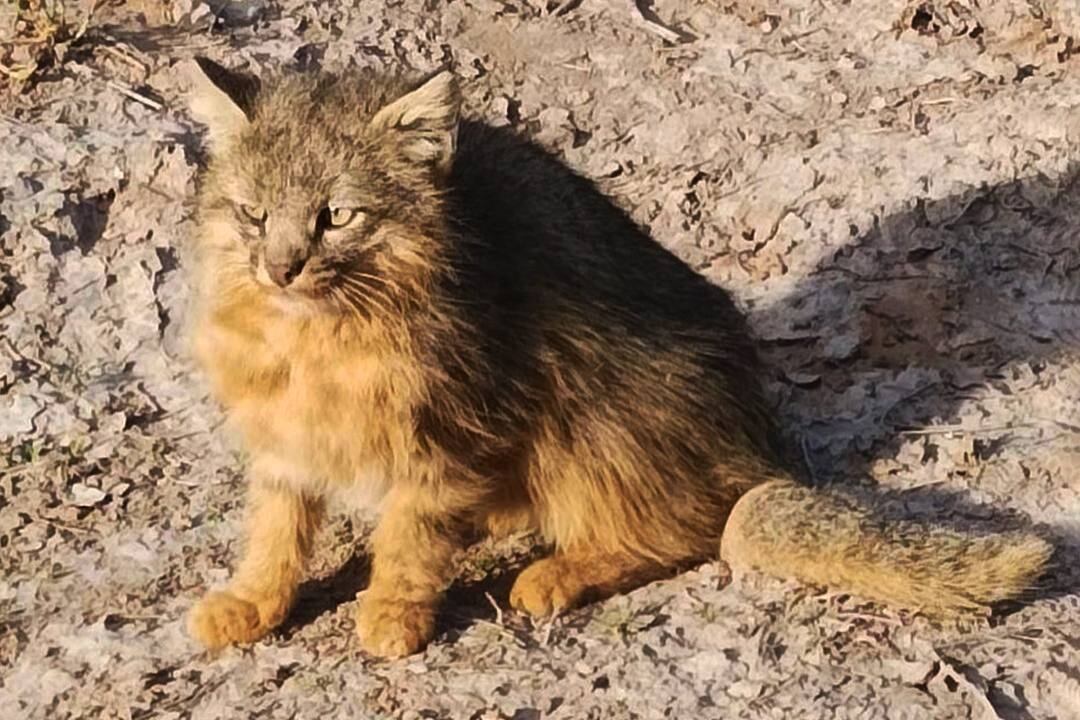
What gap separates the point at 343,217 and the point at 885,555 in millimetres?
1561

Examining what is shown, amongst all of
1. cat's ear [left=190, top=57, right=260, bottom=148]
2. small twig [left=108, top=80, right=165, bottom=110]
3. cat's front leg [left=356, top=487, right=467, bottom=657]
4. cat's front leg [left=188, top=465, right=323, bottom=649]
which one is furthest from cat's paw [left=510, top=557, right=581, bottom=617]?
small twig [left=108, top=80, right=165, bottom=110]

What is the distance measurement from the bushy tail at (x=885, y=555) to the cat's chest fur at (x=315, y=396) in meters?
0.99

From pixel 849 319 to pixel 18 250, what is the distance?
8.77ft

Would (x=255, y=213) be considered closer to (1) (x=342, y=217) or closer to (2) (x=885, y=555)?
(1) (x=342, y=217)

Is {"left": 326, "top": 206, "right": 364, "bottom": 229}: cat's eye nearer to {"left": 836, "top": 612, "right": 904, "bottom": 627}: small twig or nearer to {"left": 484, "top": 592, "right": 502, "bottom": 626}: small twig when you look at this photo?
{"left": 484, "top": 592, "right": 502, "bottom": 626}: small twig

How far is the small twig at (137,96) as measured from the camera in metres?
6.09

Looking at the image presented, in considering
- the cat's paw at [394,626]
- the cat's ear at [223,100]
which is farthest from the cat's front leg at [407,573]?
the cat's ear at [223,100]

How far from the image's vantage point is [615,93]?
6547 mm

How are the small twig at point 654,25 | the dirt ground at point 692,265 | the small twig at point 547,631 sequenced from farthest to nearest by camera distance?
the small twig at point 654,25, the small twig at point 547,631, the dirt ground at point 692,265

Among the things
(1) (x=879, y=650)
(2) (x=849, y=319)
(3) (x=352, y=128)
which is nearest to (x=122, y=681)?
(3) (x=352, y=128)

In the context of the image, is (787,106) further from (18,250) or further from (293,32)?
(18,250)

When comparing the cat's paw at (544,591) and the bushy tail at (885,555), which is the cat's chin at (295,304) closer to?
the cat's paw at (544,591)

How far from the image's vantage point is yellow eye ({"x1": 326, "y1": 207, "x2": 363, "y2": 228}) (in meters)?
3.95

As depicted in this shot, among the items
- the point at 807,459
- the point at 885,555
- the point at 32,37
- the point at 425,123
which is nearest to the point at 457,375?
the point at 425,123
